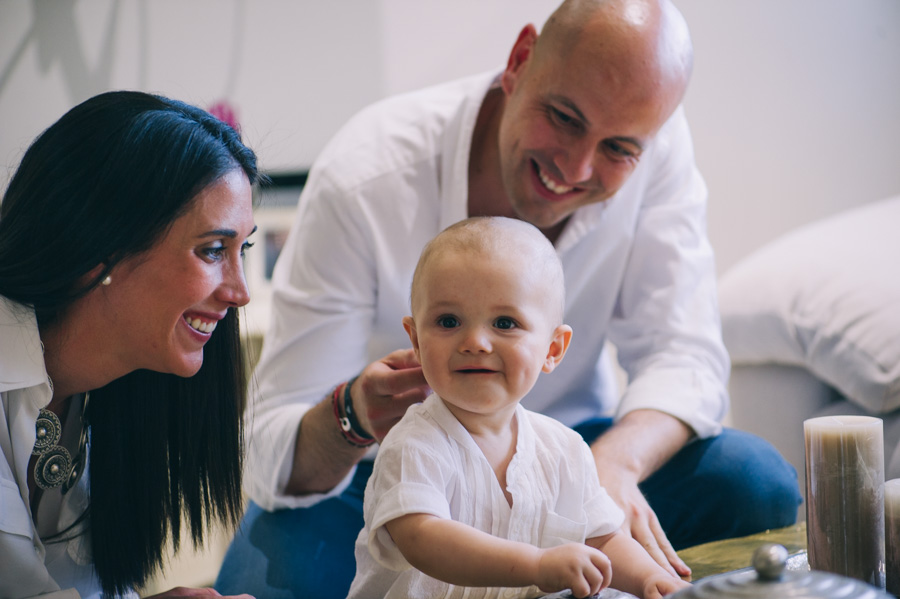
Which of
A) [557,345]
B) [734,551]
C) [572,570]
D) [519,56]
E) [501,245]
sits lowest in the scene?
[734,551]

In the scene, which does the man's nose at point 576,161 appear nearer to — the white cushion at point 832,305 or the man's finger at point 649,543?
the man's finger at point 649,543

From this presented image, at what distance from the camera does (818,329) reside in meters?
1.65

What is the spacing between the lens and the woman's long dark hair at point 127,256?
0.87 metres

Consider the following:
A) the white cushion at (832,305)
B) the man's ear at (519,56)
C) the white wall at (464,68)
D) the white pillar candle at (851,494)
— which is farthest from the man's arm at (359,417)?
the white wall at (464,68)

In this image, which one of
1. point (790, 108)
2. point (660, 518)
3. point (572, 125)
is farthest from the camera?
point (790, 108)

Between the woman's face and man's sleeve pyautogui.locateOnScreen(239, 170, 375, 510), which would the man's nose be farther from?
the woman's face

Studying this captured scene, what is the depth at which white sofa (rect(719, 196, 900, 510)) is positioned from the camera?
5.19 ft

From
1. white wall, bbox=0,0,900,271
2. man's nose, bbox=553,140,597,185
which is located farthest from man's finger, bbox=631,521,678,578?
white wall, bbox=0,0,900,271

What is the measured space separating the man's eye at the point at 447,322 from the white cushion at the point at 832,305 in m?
1.06

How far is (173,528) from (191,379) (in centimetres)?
19

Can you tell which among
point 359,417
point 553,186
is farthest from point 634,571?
point 553,186

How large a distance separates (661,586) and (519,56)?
34.6 inches

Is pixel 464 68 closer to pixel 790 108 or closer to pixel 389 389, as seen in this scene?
pixel 790 108

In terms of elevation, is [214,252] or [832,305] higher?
[214,252]
